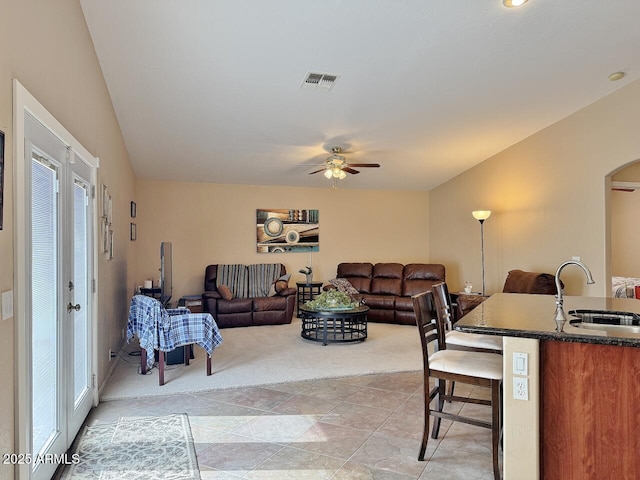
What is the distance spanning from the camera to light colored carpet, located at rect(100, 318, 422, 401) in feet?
13.3

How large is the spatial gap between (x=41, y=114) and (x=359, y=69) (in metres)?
2.90

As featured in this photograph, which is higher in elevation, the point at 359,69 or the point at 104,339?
the point at 359,69

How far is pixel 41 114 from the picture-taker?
7.22 feet

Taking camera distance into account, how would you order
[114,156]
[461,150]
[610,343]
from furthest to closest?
[461,150], [114,156], [610,343]

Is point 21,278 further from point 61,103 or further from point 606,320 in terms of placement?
point 606,320

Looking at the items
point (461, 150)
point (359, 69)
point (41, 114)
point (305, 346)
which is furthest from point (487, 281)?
point (41, 114)

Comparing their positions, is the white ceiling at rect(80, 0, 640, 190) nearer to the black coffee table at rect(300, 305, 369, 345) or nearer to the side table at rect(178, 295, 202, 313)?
the side table at rect(178, 295, 202, 313)

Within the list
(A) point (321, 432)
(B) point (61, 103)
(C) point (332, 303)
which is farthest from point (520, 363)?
(C) point (332, 303)

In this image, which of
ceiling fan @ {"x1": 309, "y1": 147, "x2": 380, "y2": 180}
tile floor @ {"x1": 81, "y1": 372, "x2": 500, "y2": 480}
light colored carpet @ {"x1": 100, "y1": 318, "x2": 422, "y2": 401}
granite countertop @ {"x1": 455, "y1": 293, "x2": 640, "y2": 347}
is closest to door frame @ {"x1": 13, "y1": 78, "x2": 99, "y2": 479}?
tile floor @ {"x1": 81, "y1": 372, "x2": 500, "y2": 480}

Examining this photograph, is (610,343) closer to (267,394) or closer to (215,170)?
(267,394)

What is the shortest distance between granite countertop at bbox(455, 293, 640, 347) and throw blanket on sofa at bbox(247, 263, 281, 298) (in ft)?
15.3

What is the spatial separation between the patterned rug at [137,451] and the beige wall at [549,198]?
5186mm

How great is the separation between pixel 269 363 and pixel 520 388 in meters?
3.12

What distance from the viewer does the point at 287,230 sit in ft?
26.7
